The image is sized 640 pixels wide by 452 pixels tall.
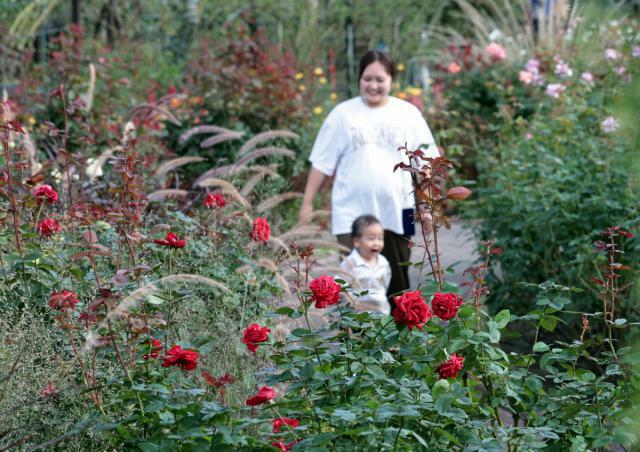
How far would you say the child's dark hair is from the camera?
5551 millimetres

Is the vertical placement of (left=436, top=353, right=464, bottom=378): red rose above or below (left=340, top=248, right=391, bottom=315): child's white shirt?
above

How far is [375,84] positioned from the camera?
229 inches

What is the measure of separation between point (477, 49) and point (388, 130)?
629 centimetres

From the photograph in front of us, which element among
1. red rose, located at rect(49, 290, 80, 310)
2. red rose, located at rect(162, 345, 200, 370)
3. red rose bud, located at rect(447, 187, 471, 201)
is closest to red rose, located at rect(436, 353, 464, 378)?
red rose bud, located at rect(447, 187, 471, 201)

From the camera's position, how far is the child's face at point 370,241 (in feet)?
18.1

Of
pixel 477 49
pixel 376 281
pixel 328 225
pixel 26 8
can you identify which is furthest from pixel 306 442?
pixel 26 8

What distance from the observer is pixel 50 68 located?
29.5 ft

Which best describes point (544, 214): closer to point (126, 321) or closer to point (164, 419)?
point (126, 321)

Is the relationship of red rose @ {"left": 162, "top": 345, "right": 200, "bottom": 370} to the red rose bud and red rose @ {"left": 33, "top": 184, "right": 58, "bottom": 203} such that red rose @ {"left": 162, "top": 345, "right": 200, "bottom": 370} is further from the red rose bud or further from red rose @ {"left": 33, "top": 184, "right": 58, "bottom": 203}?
red rose @ {"left": 33, "top": 184, "right": 58, "bottom": 203}

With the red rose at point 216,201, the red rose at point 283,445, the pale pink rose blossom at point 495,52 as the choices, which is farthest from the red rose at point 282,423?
the pale pink rose blossom at point 495,52

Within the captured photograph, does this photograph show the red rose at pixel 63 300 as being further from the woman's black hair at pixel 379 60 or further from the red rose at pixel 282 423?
the woman's black hair at pixel 379 60

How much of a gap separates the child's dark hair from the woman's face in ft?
2.20

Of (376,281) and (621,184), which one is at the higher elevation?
(621,184)

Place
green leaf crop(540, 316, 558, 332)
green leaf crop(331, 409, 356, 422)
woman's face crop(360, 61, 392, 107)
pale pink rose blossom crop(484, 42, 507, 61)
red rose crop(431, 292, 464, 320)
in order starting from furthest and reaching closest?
pale pink rose blossom crop(484, 42, 507, 61), woman's face crop(360, 61, 392, 107), green leaf crop(540, 316, 558, 332), red rose crop(431, 292, 464, 320), green leaf crop(331, 409, 356, 422)
